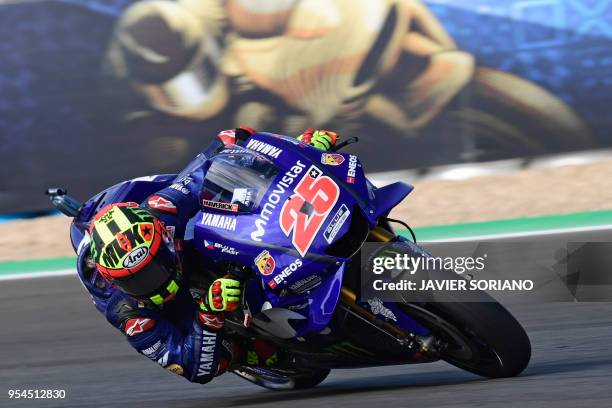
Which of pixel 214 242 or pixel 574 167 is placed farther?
pixel 574 167

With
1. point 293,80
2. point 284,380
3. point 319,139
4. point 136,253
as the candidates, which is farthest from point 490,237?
point 136,253

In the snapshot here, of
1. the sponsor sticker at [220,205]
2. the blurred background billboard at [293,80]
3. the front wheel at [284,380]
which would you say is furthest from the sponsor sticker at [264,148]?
the blurred background billboard at [293,80]

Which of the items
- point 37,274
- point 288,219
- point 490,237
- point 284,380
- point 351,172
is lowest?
point 37,274

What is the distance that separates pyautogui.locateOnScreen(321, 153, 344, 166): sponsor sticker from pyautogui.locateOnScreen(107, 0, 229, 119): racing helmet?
5471 mm

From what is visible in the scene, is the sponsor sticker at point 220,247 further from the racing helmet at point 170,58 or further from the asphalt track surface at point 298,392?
the racing helmet at point 170,58

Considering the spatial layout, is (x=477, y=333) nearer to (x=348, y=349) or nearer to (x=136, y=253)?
(x=348, y=349)

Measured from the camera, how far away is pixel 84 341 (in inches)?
273

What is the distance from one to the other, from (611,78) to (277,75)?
3208 mm

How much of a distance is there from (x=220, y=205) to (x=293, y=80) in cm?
551

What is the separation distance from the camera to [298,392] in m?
5.37

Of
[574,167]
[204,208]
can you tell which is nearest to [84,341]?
[204,208]

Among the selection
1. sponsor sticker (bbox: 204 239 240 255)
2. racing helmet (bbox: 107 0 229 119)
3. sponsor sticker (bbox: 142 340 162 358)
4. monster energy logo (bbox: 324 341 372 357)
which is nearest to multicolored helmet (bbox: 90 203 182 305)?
sponsor sticker (bbox: 204 239 240 255)

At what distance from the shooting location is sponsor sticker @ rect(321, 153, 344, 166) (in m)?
4.37

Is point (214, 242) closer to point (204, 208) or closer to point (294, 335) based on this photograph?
point (204, 208)
